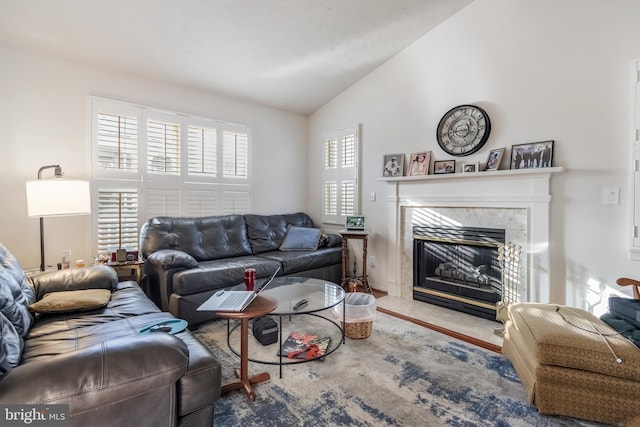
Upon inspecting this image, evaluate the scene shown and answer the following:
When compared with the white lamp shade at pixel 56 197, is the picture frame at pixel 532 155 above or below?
above

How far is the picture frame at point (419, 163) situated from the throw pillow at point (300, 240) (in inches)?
54.3

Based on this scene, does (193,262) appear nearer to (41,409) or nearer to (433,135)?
(41,409)

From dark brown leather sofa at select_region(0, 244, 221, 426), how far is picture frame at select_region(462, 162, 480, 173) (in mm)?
2785

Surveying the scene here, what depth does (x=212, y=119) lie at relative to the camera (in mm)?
3818

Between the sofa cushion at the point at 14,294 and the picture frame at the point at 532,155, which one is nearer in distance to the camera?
the sofa cushion at the point at 14,294

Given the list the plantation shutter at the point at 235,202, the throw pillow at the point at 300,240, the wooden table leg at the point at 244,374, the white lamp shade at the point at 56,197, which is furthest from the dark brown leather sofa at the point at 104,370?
the plantation shutter at the point at 235,202

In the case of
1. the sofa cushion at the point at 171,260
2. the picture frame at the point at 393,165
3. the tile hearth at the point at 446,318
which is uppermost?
the picture frame at the point at 393,165

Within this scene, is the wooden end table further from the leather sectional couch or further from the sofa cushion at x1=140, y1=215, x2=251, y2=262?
the sofa cushion at x1=140, y1=215, x2=251, y2=262

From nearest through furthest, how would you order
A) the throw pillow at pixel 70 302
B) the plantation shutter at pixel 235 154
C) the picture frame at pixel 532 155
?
the throw pillow at pixel 70 302 → the picture frame at pixel 532 155 → the plantation shutter at pixel 235 154

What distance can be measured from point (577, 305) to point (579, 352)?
116 centimetres

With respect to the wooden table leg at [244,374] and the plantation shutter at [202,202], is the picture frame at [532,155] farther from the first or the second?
the plantation shutter at [202,202]

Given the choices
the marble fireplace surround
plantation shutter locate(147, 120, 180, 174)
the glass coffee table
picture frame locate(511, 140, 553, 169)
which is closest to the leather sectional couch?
the glass coffee table

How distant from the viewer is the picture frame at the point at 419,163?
3350mm


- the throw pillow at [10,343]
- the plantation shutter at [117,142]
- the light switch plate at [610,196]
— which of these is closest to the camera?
the throw pillow at [10,343]
